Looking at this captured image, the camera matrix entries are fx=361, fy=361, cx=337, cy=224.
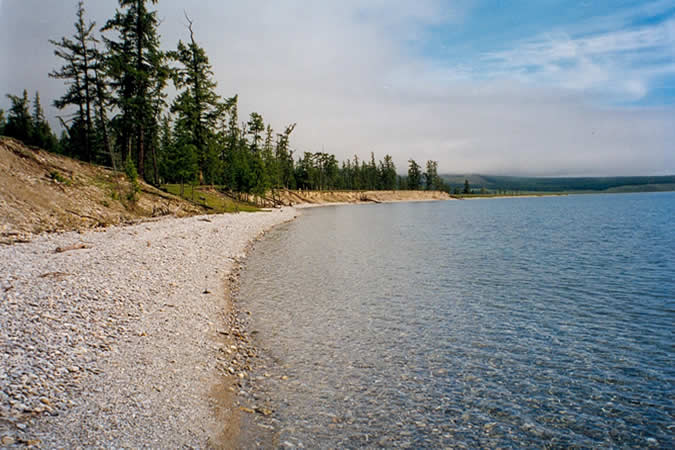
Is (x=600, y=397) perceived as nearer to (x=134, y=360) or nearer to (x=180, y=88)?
(x=134, y=360)

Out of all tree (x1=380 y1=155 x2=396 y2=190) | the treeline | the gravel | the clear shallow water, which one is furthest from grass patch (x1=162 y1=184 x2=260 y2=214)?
tree (x1=380 y1=155 x2=396 y2=190)

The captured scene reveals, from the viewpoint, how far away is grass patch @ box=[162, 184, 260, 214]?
173ft

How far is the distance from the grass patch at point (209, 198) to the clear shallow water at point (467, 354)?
3507 cm

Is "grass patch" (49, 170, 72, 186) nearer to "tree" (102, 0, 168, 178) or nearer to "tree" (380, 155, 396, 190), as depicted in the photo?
"tree" (102, 0, 168, 178)

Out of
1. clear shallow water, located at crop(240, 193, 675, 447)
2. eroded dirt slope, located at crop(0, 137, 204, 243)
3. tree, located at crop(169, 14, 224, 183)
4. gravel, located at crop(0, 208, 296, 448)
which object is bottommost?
clear shallow water, located at crop(240, 193, 675, 447)

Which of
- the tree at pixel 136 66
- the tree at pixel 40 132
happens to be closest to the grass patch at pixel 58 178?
the tree at pixel 136 66

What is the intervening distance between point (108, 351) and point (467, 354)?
935 centimetres

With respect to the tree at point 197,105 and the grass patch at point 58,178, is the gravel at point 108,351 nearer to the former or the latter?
the grass patch at point 58,178

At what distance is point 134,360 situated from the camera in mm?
8328

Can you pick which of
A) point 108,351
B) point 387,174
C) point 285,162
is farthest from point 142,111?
point 387,174

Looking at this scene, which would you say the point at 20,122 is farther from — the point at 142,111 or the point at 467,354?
the point at 467,354

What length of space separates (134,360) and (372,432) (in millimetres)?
5600

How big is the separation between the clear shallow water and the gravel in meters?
1.67

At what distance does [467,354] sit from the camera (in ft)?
34.1
